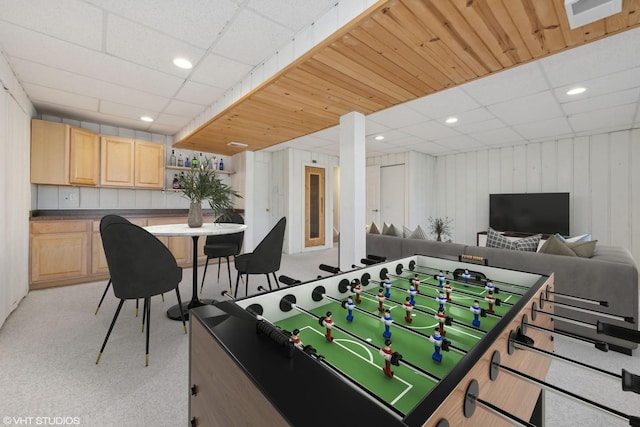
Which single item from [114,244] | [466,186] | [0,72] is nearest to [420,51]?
[114,244]

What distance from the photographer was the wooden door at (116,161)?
4180 mm

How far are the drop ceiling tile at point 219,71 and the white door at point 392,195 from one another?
476 centimetres

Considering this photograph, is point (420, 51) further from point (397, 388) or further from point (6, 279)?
point (6, 279)

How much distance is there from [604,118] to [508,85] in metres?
2.39

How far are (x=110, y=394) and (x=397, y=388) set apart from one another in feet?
5.90

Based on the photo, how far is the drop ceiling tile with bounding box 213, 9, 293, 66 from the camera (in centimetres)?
200

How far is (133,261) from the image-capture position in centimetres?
184

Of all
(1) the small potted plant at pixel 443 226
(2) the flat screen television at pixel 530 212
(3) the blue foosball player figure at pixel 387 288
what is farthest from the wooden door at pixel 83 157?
(2) the flat screen television at pixel 530 212

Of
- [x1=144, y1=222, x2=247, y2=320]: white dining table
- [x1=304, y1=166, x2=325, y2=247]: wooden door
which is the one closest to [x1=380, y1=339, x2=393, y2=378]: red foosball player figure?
[x1=144, y1=222, x2=247, y2=320]: white dining table

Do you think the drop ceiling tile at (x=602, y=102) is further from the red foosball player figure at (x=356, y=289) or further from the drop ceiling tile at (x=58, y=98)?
the drop ceiling tile at (x=58, y=98)

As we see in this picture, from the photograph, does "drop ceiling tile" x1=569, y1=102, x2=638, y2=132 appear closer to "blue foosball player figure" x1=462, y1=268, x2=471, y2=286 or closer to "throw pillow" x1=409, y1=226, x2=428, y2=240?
"throw pillow" x1=409, y1=226, x2=428, y2=240

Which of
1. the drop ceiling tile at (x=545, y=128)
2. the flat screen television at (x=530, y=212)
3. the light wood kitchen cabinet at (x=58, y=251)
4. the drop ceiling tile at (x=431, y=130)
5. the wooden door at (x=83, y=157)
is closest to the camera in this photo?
the light wood kitchen cabinet at (x=58, y=251)

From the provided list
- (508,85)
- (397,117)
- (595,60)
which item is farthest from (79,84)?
(595,60)

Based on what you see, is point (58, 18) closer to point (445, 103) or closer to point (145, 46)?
point (145, 46)
